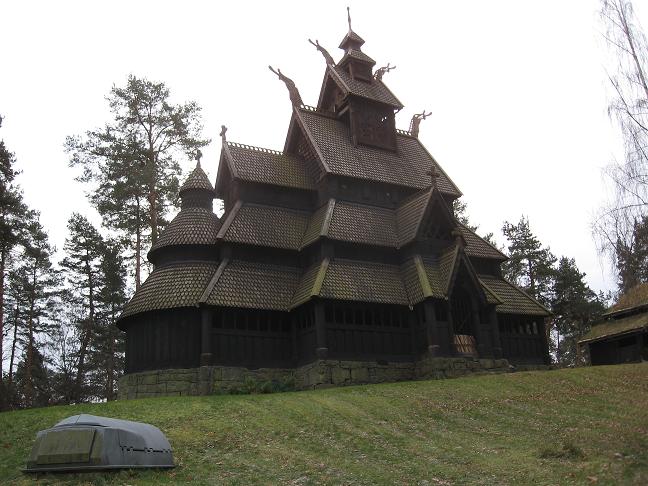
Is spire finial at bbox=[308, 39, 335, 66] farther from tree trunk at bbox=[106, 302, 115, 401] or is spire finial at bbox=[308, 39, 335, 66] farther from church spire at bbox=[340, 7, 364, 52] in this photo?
tree trunk at bbox=[106, 302, 115, 401]

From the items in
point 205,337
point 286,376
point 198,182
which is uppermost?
point 198,182

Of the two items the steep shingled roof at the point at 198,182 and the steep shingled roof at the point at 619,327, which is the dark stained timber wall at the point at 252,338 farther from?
the steep shingled roof at the point at 619,327

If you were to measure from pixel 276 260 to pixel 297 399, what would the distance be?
959 centimetres

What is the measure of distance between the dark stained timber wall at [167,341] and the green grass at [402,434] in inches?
176

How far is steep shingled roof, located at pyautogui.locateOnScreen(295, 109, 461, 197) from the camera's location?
101 ft

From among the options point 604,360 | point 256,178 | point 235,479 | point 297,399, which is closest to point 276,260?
point 256,178

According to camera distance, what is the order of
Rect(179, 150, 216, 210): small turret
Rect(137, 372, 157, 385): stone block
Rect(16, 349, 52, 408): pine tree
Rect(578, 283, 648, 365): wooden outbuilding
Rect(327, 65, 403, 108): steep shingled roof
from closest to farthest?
Rect(137, 372, 157, 385): stone block, Rect(179, 150, 216, 210): small turret, Rect(578, 283, 648, 365): wooden outbuilding, Rect(327, 65, 403, 108): steep shingled roof, Rect(16, 349, 52, 408): pine tree

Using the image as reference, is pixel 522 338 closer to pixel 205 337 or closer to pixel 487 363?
pixel 487 363

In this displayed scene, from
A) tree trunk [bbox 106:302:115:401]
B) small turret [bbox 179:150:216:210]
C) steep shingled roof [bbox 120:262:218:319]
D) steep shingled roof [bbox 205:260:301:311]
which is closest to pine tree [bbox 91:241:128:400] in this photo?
tree trunk [bbox 106:302:115:401]

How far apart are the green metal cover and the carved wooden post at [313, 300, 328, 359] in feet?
41.0

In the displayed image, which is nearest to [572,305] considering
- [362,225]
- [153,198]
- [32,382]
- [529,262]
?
[529,262]

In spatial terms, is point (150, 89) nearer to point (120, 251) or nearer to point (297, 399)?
point (120, 251)

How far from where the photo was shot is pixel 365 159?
105ft

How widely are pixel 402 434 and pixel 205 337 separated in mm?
11487
